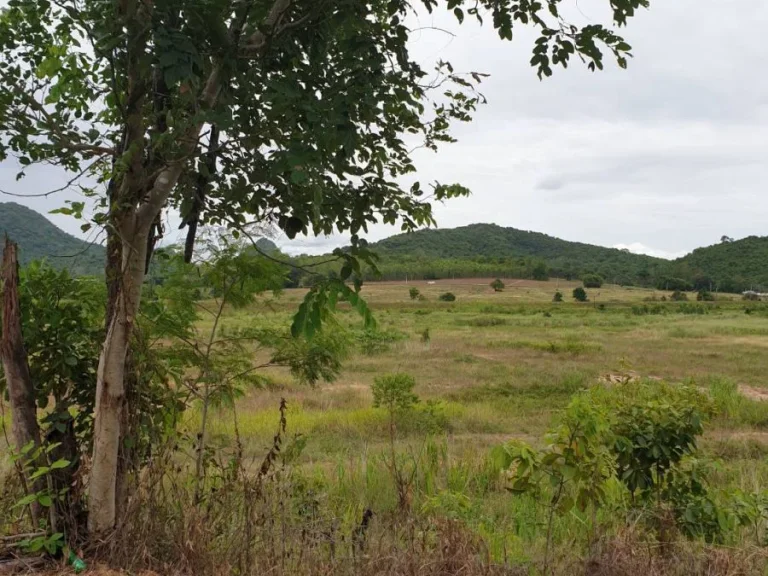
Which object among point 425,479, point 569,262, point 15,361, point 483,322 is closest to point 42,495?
point 15,361

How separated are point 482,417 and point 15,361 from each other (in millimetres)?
9296

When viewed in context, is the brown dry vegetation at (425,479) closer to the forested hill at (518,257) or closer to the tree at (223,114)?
the tree at (223,114)

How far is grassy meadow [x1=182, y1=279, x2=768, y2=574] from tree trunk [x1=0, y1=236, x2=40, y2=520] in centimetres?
148

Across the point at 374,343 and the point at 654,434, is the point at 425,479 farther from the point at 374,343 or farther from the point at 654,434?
the point at 374,343

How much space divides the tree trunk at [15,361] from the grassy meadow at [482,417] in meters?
1.48

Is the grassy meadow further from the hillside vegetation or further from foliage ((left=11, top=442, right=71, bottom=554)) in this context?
the hillside vegetation

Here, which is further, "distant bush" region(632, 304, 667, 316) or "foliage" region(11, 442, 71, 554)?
"distant bush" region(632, 304, 667, 316)

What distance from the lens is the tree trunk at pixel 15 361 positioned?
295 centimetres

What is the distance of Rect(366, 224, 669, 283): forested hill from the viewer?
105062mm

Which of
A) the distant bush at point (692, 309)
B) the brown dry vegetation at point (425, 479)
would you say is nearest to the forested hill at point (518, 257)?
the distant bush at point (692, 309)

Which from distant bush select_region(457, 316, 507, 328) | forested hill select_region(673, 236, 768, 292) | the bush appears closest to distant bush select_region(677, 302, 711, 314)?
distant bush select_region(457, 316, 507, 328)

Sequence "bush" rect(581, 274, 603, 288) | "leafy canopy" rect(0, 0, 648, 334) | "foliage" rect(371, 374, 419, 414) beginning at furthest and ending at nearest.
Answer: "bush" rect(581, 274, 603, 288) → "foliage" rect(371, 374, 419, 414) → "leafy canopy" rect(0, 0, 648, 334)

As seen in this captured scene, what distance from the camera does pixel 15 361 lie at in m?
2.97

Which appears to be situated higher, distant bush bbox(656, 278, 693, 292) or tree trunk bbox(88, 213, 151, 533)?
distant bush bbox(656, 278, 693, 292)
